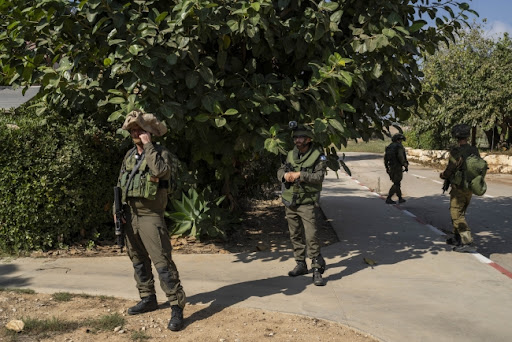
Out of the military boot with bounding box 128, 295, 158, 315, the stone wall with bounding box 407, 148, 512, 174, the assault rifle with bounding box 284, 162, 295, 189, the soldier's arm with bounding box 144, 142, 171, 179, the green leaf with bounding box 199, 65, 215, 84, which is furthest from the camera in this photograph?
the stone wall with bounding box 407, 148, 512, 174

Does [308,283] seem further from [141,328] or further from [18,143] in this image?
[18,143]

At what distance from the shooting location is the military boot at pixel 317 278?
5.80m

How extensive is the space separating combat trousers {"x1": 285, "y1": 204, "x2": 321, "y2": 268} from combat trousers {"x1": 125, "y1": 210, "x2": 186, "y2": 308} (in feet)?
6.03

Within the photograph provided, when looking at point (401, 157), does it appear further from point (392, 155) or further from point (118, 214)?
point (118, 214)

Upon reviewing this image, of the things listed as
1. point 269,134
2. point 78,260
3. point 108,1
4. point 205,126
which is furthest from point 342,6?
point 78,260

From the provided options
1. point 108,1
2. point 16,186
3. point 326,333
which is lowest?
point 326,333

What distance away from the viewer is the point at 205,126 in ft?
20.1

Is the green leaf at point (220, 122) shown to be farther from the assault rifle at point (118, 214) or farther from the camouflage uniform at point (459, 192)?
the camouflage uniform at point (459, 192)

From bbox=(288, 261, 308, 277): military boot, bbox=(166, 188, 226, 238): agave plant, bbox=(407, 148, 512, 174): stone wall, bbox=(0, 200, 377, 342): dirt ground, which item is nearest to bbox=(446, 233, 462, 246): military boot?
bbox=(288, 261, 308, 277): military boot

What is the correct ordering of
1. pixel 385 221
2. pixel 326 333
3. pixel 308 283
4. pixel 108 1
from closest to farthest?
pixel 326 333 < pixel 108 1 < pixel 308 283 < pixel 385 221

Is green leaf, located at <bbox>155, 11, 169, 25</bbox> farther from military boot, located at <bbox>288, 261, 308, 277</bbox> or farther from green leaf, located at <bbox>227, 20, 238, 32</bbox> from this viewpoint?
military boot, located at <bbox>288, 261, 308, 277</bbox>

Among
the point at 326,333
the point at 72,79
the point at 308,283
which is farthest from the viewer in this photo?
the point at 72,79

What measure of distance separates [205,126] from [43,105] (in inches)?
93.5

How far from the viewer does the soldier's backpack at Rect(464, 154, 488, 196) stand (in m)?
7.41
